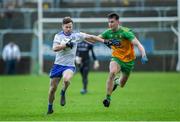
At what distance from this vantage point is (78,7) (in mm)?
43156

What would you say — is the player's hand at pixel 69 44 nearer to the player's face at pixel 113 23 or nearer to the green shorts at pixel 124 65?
the player's face at pixel 113 23

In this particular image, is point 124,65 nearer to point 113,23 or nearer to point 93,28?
point 113,23

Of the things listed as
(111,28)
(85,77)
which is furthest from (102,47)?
(111,28)

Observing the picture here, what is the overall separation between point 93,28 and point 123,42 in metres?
24.4

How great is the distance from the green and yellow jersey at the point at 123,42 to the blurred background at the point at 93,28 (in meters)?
22.8

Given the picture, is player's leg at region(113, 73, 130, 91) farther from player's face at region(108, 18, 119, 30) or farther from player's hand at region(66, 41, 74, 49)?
player's hand at region(66, 41, 74, 49)

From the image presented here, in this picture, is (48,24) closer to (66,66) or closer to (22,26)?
(22,26)

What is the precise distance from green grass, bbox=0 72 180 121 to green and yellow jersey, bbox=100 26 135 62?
1.34 metres

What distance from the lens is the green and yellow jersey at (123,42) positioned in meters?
17.4

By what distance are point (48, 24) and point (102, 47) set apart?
11.5 feet

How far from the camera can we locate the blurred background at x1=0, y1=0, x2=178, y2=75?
41188mm

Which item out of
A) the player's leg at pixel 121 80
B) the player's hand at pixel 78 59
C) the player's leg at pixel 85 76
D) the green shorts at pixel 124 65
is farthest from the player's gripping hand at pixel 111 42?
the player's hand at pixel 78 59

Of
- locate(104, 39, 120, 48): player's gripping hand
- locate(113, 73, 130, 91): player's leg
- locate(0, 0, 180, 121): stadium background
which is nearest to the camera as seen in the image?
locate(104, 39, 120, 48): player's gripping hand

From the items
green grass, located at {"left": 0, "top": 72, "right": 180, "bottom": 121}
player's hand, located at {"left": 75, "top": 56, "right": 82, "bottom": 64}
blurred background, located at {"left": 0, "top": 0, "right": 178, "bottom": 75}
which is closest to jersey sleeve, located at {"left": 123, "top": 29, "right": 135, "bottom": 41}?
green grass, located at {"left": 0, "top": 72, "right": 180, "bottom": 121}
